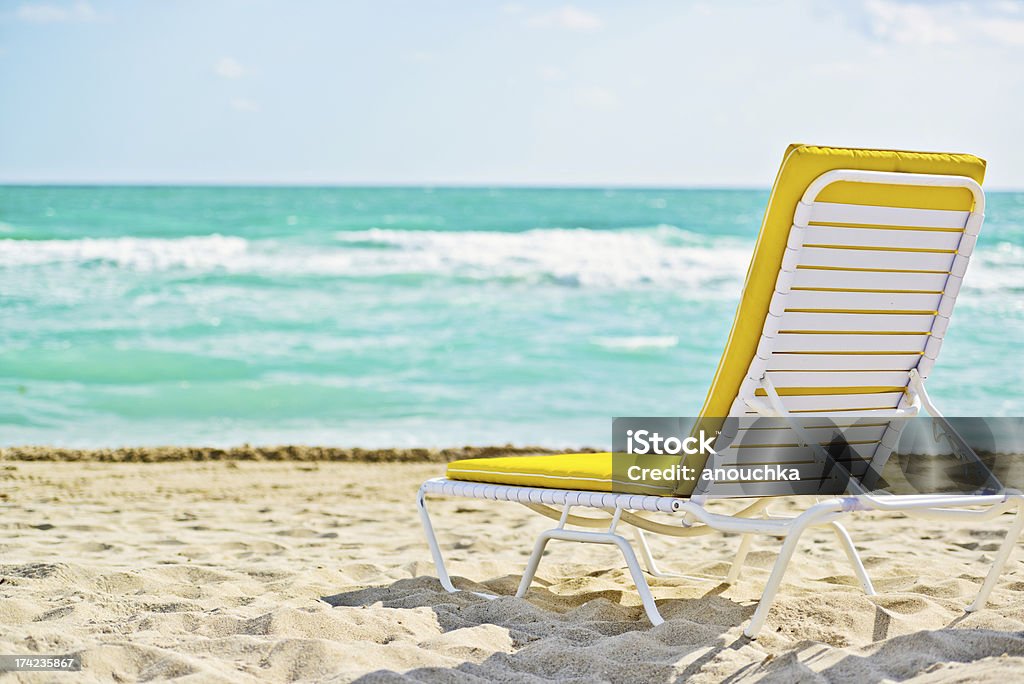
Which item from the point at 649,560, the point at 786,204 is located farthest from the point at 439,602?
the point at 786,204

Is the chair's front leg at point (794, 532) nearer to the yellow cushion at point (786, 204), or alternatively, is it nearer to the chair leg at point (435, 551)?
the yellow cushion at point (786, 204)

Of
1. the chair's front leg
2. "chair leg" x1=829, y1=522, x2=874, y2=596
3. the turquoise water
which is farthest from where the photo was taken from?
the turquoise water

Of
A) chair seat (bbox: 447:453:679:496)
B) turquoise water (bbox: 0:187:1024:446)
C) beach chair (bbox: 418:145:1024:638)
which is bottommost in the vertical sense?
turquoise water (bbox: 0:187:1024:446)

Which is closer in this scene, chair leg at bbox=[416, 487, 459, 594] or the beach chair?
the beach chair

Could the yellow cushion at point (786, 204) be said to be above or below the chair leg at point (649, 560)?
above

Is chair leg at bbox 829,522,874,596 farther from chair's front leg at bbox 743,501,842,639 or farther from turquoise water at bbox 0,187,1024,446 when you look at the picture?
turquoise water at bbox 0,187,1024,446

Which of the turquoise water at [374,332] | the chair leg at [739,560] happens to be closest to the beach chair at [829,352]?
the chair leg at [739,560]

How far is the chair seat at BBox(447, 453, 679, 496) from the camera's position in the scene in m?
3.26

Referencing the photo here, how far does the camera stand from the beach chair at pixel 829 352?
288cm

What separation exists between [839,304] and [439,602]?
5.45 feet

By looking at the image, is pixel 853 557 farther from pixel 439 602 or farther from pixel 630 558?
pixel 439 602


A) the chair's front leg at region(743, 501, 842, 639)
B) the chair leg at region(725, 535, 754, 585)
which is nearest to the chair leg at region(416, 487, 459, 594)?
the chair leg at region(725, 535, 754, 585)

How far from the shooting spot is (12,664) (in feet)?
8.94

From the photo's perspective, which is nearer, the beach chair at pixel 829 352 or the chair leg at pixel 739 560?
the beach chair at pixel 829 352
